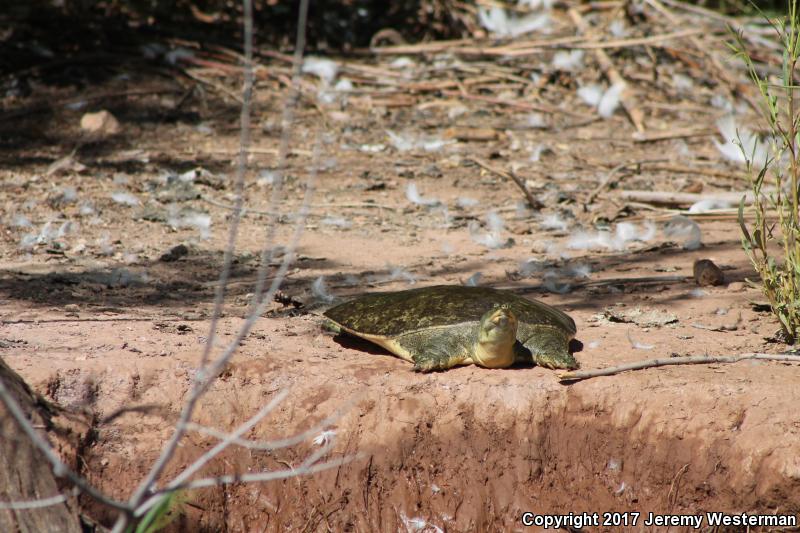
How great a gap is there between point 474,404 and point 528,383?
9.1 inches

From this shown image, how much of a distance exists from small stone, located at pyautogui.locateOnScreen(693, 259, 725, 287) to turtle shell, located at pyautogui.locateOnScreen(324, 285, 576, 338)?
3.28 ft

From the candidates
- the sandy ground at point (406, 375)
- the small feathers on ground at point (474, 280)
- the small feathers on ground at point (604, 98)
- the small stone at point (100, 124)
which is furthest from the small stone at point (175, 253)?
the small feathers on ground at point (604, 98)

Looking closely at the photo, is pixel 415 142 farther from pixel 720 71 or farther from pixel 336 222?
pixel 720 71

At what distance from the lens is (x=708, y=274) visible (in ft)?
15.2

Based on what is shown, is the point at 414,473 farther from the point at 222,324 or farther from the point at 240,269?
the point at 240,269

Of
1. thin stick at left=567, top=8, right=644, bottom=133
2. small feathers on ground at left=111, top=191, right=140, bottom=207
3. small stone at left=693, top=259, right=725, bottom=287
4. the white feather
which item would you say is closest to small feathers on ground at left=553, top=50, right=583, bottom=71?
thin stick at left=567, top=8, right=644, bottom=133

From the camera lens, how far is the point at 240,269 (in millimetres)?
5082

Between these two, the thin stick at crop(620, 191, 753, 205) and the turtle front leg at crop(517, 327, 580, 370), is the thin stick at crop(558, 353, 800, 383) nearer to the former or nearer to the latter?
the turtle front leg at crop(517, 327, 580, 370)

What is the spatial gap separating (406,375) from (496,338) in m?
0.42

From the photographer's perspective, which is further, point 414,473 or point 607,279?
point 607,279

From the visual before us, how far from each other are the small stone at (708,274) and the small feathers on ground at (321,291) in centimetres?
185

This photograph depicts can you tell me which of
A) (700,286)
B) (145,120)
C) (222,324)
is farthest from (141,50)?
(700,286)

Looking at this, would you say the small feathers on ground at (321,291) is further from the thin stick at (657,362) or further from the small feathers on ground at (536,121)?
the small feathers on ground at (536,121)

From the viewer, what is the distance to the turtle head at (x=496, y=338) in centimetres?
351
